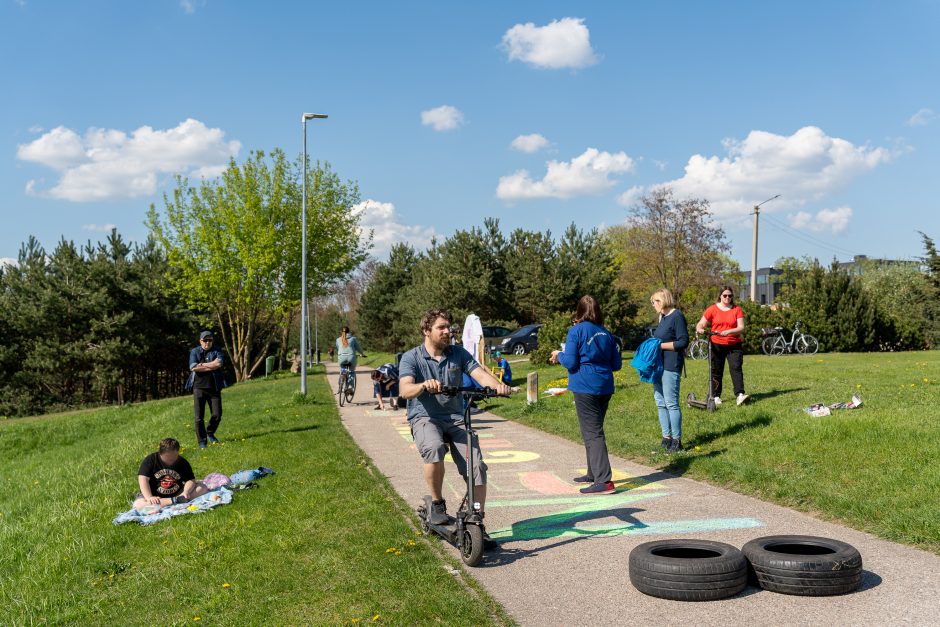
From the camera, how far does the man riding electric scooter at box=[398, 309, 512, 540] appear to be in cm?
552

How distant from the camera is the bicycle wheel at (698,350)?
82.1 ft

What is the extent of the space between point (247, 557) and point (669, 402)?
205 inches

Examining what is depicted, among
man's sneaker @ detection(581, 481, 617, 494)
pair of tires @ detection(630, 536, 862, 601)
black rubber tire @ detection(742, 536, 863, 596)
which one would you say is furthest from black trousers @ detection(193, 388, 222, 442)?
black rubber tire @ detection(742, 536, 863, 596)

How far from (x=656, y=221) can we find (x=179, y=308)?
29.9 m

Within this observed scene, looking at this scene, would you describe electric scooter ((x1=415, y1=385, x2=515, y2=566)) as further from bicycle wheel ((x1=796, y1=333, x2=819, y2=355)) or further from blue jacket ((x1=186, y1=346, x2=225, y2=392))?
bicycle wheel ((x1=796, y1=333, x2=819, y2=355))

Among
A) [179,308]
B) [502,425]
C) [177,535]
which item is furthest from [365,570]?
[179,308]

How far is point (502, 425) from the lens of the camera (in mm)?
13438

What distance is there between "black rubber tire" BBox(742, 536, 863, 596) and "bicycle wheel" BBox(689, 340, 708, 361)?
21049mm

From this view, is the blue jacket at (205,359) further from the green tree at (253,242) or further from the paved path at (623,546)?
the green tree at (253,242)

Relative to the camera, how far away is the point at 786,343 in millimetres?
24812

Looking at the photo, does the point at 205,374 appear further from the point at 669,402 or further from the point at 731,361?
the point at 731,361

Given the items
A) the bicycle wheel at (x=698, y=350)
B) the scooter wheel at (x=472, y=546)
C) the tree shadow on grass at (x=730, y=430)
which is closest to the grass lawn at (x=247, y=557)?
the scooter wheel at (x=472, y=546)

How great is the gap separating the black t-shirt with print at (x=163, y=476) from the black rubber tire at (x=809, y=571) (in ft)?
19.4

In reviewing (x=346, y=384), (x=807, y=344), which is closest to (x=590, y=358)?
(x=346, y=384)
